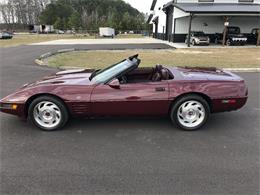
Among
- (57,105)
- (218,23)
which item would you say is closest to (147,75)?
(57,105)

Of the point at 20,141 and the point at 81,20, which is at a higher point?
the point at 81,20

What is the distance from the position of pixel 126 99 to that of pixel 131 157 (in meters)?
1.07

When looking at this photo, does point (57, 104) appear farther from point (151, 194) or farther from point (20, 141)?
point (151, 194)

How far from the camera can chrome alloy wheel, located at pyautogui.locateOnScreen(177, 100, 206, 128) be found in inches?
173

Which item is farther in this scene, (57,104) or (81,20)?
(81,20)

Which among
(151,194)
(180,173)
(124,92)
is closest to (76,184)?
(151,194)

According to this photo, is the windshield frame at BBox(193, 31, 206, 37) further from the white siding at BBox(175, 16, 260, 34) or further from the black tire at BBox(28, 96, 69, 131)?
the black tire at BBox(28, 96, 69, 131)

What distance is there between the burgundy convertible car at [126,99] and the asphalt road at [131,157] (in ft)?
0.97

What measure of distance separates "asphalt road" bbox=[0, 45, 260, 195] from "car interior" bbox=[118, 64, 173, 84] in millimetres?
784

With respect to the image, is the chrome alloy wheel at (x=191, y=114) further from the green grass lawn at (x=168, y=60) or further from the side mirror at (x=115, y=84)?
the green grass lawn at (x=168, y=60)

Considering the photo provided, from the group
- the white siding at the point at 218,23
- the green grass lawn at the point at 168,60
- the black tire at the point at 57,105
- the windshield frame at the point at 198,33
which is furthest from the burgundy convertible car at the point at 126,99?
the white siding at the point at 218,23

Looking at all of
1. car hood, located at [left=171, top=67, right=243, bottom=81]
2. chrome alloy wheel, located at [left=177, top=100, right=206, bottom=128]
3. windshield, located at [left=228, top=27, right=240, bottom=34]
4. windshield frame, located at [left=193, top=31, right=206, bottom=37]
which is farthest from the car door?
windshield, located at [left=228, top=27, right=240, bottom=34]

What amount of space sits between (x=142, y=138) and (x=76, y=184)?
1.49m

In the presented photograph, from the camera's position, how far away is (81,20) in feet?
280
